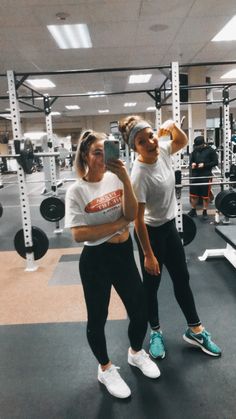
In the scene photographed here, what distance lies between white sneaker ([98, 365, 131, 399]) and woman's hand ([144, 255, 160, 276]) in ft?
1.74

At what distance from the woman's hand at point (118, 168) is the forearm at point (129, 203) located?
0.03 metres

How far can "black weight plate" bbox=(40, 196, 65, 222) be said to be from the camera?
172 inches

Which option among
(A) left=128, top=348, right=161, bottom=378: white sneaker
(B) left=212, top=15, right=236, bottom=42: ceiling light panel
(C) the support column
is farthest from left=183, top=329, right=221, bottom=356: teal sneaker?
(C) the support column

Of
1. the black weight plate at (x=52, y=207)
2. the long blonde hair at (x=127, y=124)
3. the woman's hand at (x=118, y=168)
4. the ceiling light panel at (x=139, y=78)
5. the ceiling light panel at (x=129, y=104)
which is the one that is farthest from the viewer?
the ceiling light panel at (x=129, y=104)

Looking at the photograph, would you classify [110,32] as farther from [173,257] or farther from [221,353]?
[221,353]

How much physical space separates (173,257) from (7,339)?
1.25 m

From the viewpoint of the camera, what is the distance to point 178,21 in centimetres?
467

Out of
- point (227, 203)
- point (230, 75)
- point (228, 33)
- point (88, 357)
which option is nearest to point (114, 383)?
point (88, 357)

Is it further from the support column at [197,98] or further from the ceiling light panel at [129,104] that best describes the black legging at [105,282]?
the ceiling light panel at [129,104]

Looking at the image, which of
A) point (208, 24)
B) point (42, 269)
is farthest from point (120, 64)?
point (42, 269)

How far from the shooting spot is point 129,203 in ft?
4.56

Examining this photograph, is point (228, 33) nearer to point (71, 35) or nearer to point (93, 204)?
point (71, 35)

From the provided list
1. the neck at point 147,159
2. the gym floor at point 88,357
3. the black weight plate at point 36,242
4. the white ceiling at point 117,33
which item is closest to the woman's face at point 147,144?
the neck at point 147,159

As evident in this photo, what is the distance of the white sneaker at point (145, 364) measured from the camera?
1.72 metres
